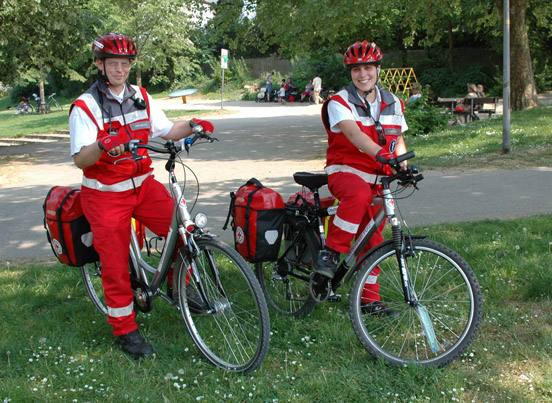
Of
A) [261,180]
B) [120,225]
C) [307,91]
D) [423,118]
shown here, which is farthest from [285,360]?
[307,91]

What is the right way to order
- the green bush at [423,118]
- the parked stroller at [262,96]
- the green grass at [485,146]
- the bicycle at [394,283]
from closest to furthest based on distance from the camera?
the bicycle at [394,283]
the green grass at [485,146]
the green bush at [423,118]
the parked stroller at [262,96]

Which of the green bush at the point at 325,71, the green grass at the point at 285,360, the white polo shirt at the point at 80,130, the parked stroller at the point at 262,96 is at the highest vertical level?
the green bush at the point at 325,71

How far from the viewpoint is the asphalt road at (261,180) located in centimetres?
689

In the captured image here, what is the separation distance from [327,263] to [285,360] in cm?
67

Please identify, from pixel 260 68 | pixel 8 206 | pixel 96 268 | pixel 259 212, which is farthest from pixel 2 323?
pixel 260 68

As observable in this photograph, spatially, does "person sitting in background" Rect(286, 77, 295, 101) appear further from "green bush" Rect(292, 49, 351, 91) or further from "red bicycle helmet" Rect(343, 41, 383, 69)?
"red bicycle helmet" Rect(343, 41, 383, 69)

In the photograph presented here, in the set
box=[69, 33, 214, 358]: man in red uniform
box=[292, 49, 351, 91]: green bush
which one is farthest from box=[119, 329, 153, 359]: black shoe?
box=[292, 49, 351, 91]: green bush

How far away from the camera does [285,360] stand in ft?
12.2

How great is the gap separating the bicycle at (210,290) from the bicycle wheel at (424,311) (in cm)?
63

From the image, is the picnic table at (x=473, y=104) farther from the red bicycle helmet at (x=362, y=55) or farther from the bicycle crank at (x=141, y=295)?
the bicycle crank at (x=141, y=295)

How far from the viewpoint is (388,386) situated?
10.9 feet

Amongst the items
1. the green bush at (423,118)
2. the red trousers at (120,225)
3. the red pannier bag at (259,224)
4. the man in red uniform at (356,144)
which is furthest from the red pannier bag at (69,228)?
the green bush at (423,118)

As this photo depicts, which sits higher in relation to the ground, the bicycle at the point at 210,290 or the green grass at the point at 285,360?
the bicycle at the point at 210,290

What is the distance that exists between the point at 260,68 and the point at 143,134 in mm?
39351
